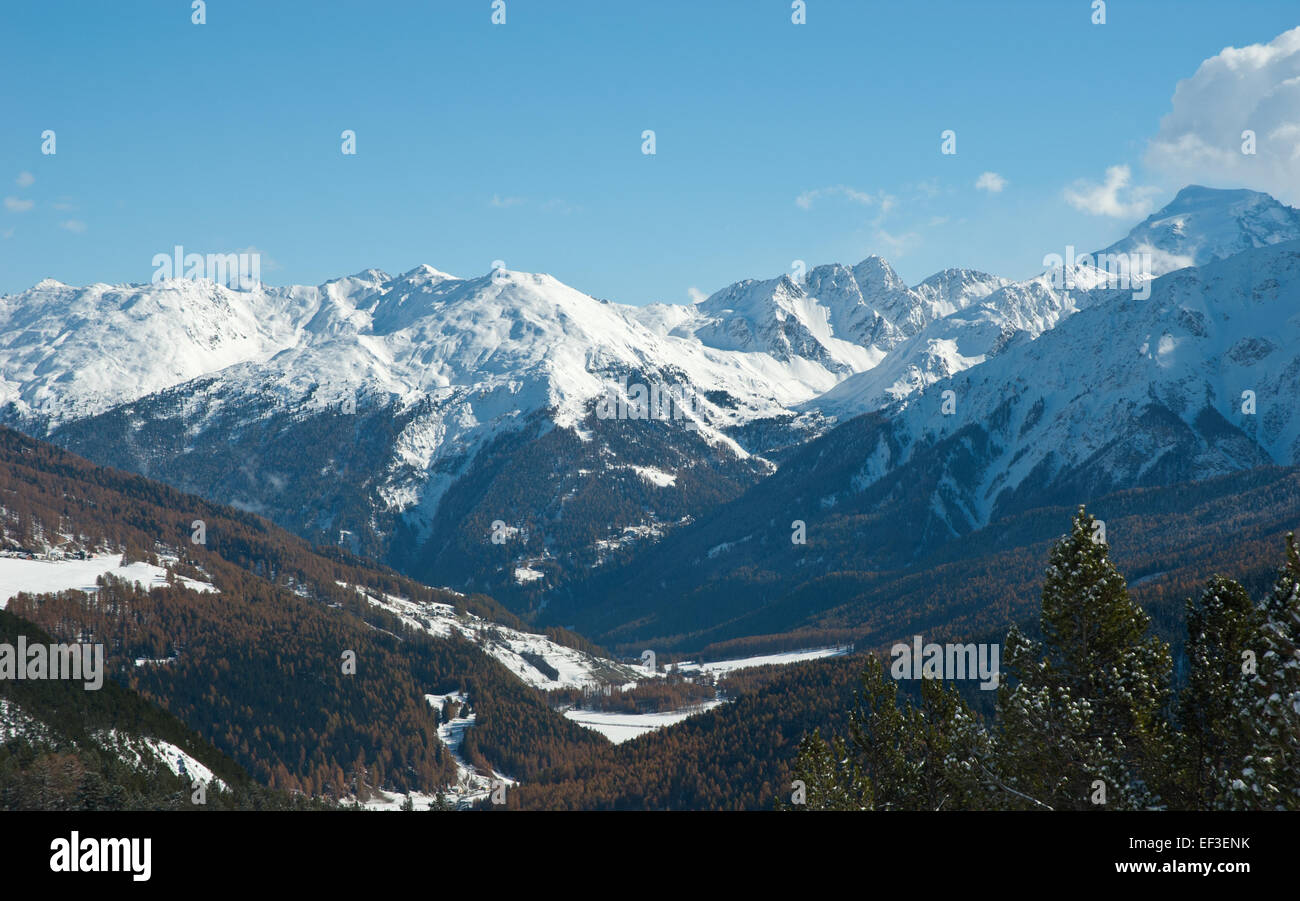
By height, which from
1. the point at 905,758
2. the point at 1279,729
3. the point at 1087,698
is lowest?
the point at 905,758

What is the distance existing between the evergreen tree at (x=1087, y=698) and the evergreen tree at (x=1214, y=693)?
3.68ft

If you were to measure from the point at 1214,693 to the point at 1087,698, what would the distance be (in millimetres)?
5523

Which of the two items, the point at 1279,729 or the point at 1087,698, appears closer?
the point at 1279,729

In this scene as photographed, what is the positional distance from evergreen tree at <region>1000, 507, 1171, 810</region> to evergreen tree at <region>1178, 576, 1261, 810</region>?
3.68ft

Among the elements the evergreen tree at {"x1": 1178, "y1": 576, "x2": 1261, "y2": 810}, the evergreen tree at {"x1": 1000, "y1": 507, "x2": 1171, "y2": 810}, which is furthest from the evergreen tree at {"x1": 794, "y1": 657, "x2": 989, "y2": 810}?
the evergreen tree at {"x1": 1178, "y1": 576, "x2": 1261, "y2": 810}

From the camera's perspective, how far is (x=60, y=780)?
4523 inches

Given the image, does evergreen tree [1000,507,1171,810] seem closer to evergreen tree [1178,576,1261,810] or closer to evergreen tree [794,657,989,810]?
evergreen tree [1178,576,1261,810]

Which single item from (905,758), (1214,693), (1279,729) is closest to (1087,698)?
(1214,693)

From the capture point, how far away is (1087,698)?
4925 centimetres

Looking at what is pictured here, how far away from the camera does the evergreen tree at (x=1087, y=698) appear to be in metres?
44.6

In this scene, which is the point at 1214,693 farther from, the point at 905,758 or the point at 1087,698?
the point at 905,758
